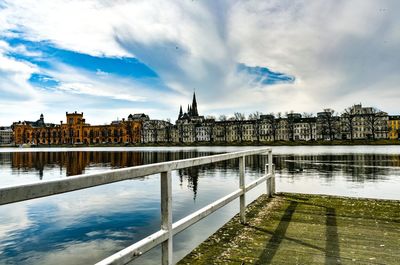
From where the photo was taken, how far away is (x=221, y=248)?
5227mm

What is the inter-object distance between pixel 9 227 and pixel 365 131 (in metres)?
177

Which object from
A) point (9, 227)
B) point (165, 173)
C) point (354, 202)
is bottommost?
point (9, 227)

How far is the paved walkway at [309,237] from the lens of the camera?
185 inches

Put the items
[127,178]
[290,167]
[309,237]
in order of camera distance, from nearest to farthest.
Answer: [127,178], [309,237], [290,167]

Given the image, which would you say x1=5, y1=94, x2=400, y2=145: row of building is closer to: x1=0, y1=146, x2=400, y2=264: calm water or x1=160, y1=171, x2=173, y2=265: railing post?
x1=0, y1=146, x2=400, y2=264: calm water

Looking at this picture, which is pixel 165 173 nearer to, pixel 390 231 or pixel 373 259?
pixel 373 259

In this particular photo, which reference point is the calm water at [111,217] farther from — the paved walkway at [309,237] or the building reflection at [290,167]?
the paved walkway at [309,237]

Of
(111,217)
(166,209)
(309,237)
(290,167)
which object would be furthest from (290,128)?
(166,209)

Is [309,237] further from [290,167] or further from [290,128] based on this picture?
[290,128]

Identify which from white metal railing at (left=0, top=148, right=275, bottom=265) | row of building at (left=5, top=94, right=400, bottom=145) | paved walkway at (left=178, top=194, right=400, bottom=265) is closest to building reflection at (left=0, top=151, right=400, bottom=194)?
paved walkway at (left=178, top=194, right=400, bottom=265)

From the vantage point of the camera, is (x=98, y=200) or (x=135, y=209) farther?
(x=98, y=200)

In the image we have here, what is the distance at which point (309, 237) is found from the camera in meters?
5.67

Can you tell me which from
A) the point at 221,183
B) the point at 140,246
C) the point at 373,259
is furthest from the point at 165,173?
the point at 221,183

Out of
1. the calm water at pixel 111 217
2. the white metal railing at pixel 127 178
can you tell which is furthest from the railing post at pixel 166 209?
the calm water at pixel 111 217
